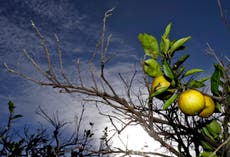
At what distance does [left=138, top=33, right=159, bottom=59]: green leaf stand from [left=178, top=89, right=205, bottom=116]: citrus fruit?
0.34 meters

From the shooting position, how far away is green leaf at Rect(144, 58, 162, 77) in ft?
5.35

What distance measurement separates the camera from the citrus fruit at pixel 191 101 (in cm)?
146

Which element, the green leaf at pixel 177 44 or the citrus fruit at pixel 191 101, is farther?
the green leaf at pixel 177 44

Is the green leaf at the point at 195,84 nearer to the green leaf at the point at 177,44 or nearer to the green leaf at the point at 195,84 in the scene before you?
the green leaf at the point at 195,84

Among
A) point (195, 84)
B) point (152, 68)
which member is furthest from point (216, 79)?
point (152, 68)

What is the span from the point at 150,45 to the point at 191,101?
1.51 feet

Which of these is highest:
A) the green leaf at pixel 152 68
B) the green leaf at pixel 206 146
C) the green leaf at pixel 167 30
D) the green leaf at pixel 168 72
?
the green leaf at pixel 167 30

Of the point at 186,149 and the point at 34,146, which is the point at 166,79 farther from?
the point at 34,146

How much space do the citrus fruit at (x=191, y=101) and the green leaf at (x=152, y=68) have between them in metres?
0.21

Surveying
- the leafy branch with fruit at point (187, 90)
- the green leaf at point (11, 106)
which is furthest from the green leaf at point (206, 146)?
the green leaf at point (11, 106)

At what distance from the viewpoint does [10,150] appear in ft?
13.8

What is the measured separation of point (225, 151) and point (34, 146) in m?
3.50

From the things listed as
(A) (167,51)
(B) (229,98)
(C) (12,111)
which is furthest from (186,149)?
(C) (12,111)

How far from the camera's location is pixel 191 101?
57.0 inches
